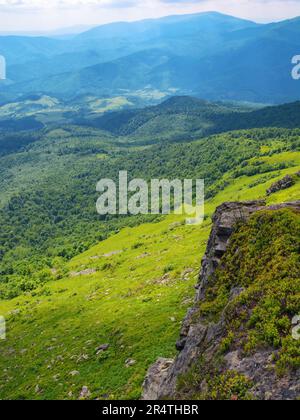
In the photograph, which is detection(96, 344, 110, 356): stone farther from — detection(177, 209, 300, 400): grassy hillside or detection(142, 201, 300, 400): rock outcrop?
detection(177, 209, 300, 400): grassy hillside

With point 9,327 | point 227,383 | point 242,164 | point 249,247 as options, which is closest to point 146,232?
point 9,327

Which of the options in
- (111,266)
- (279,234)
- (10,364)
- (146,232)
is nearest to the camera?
(279,234)

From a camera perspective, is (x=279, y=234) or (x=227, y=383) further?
(x=279, y=234)

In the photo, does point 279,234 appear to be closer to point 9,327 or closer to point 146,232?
point 9,327

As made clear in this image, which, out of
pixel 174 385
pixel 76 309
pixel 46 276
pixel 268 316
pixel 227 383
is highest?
pixel 268 316

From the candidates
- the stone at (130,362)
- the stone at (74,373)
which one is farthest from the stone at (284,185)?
the stone at (74,373)

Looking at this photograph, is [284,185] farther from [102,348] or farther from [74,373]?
[74,373]

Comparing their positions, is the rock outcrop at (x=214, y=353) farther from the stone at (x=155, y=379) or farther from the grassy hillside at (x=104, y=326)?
the grassy hillside at (x=104, y=326)
